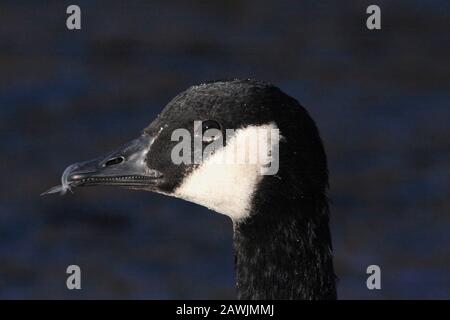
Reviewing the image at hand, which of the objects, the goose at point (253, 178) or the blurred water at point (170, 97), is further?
the blurred water at point (170, 97)

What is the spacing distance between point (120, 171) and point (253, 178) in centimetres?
70

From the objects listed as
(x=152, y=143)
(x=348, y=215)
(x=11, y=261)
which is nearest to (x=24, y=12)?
(x=11, y=261)

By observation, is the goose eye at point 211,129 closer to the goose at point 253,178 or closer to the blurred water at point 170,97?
the goose at point 253,178

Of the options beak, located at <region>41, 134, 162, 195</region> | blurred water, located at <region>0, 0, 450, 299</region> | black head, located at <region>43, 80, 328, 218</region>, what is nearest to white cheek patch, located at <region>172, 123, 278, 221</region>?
black head, located at <region>43, 80, 328, 218</region>

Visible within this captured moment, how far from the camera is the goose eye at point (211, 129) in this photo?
6352 mm

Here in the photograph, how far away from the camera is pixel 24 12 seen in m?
13.8

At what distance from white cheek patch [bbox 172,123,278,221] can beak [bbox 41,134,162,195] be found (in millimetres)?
265

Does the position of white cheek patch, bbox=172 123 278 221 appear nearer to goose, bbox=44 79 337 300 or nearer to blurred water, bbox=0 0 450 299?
goose, bbox=44 79 337 300

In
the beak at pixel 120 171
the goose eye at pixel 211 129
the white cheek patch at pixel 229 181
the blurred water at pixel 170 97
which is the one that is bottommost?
the white cheek patch at pixel 229 181

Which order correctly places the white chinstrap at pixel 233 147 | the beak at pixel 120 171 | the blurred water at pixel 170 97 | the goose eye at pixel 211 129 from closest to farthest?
the white chinstrap at pixel 233 147
the goose eye at pixel 211 129
the beak at pixel 120 171
the blurred water at pixel 170 97

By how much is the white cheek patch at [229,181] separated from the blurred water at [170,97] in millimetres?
4606

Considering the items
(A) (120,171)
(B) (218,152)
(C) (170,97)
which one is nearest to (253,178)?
(B) (218,152)

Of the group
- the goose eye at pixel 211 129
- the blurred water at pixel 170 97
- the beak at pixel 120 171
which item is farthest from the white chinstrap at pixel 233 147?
the blurred water at pixel 170 97

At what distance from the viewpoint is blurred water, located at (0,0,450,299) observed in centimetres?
1129
